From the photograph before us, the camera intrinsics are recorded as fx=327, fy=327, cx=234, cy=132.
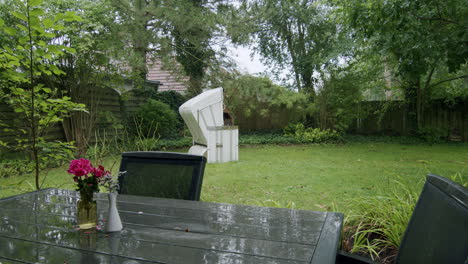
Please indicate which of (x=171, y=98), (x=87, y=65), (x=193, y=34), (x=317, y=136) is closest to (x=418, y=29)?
(x=193, y=34)

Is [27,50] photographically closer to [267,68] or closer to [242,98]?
[242,98]

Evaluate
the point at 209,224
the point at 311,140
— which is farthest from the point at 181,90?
the point at 209,224

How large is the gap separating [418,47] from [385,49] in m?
0.36

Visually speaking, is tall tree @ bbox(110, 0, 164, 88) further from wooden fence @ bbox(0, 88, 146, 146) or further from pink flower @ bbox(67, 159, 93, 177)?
pink flower @ bbox(67, 159, 93, 177)

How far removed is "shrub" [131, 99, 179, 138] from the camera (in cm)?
851

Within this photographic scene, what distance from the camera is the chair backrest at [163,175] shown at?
1.84 meters

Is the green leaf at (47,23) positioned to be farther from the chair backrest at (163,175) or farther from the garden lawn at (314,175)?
the garden lawn at (314,175)

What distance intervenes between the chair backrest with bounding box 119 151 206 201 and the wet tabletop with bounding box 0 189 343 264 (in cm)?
24

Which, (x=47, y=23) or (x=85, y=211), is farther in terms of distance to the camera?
(x=47, y=23)

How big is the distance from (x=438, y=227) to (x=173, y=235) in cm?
83

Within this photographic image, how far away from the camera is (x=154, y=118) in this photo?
28.1ft

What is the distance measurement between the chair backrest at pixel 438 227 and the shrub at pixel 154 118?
7.66 m

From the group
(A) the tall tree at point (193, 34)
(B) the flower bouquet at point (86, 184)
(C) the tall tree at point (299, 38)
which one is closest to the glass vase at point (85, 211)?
(B) the flower bouquet at point (86, 184)

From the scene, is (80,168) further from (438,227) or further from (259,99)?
(259,99)
